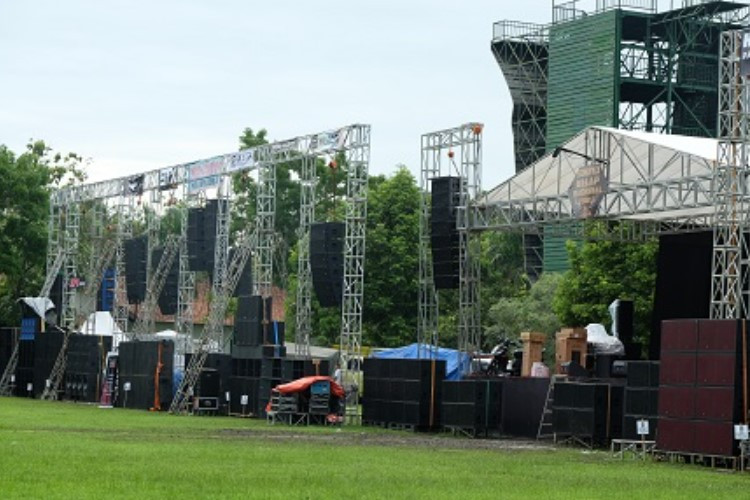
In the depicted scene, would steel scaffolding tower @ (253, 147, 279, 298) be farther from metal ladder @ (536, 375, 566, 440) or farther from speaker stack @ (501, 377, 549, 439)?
metal ladder @ (536, 375, 566, 440)

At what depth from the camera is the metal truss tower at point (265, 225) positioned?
5000 cm

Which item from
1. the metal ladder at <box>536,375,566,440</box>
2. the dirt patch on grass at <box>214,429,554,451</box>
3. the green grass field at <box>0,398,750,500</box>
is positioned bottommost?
the green grass field at <box>0,398,750,500</box>

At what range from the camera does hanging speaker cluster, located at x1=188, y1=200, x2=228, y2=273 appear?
53750mm

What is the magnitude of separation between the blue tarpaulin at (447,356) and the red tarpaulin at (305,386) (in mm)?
2685

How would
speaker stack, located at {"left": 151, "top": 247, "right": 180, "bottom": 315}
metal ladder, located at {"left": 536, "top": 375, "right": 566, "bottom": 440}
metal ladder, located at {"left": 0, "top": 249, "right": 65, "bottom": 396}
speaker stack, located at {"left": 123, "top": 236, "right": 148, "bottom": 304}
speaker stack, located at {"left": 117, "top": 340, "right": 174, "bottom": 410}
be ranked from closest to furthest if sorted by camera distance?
metal ladder, located at {"left": 536, "top": 375, "right": 566, "bottom": 440} < speaker stack, located at {"left": 117, "top": 340, "right": 174, "bottom": 410} < speaker stack, located at {"left": 151, "top": 247, "right": 180, "bottom": 315} < speaker stack, located at {"left": 123, "top": 236, "right": 148, "bottom": 304} < metal ladder, located at {"left": 0, "top": 249, "right": 65, "bottom": 396}

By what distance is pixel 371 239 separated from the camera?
82562mm

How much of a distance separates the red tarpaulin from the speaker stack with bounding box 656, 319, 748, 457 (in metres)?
13.9

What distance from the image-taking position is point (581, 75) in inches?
2840

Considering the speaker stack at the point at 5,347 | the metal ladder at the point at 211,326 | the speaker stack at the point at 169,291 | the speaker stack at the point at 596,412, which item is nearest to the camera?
the speaker stack at the point at 596,412

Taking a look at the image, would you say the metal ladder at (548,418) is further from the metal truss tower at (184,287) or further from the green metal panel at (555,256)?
the green metal panel at (555,256)

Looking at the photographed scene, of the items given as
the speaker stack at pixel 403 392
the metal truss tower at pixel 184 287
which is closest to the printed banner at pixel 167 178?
the metal truss tower at pixel 184 287

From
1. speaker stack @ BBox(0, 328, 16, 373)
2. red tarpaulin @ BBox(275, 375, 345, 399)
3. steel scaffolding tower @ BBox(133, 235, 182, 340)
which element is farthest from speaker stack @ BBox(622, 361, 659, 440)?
speaker stack @ BBox(0, 328, 16, 373)

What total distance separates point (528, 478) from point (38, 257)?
57.2 metres

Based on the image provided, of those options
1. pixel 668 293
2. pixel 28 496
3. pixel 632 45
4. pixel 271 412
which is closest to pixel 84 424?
pixel 271 412
